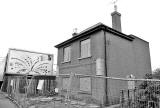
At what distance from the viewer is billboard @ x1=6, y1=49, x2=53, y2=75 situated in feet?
57.4

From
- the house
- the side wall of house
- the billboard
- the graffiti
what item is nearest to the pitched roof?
the house

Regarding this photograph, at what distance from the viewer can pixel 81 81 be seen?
12.5 metres

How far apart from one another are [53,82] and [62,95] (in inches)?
113

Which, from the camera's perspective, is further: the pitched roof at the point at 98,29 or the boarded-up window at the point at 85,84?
the boarded-up window at the point at 85,84

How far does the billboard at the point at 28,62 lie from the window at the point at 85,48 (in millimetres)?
8622

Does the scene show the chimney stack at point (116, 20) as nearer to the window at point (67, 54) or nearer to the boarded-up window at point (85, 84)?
the window at point (67, 54)

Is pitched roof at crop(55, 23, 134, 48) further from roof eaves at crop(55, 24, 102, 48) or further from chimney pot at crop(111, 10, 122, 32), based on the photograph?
chimney pot at crop(111, 10, 122, 32)

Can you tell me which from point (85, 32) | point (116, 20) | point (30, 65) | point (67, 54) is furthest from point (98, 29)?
point (30, 65)

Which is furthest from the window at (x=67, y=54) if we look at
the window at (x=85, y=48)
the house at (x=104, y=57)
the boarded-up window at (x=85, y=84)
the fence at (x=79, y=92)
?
the boarded-up window at (x=85, y=84)

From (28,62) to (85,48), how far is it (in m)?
9.85

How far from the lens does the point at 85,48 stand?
1347 cm

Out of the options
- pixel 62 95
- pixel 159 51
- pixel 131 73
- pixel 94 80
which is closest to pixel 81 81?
pixel 94 80

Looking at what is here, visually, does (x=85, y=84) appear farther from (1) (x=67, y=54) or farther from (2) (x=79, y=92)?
(1) (x=67, y=54)

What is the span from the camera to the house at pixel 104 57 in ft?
37.0
